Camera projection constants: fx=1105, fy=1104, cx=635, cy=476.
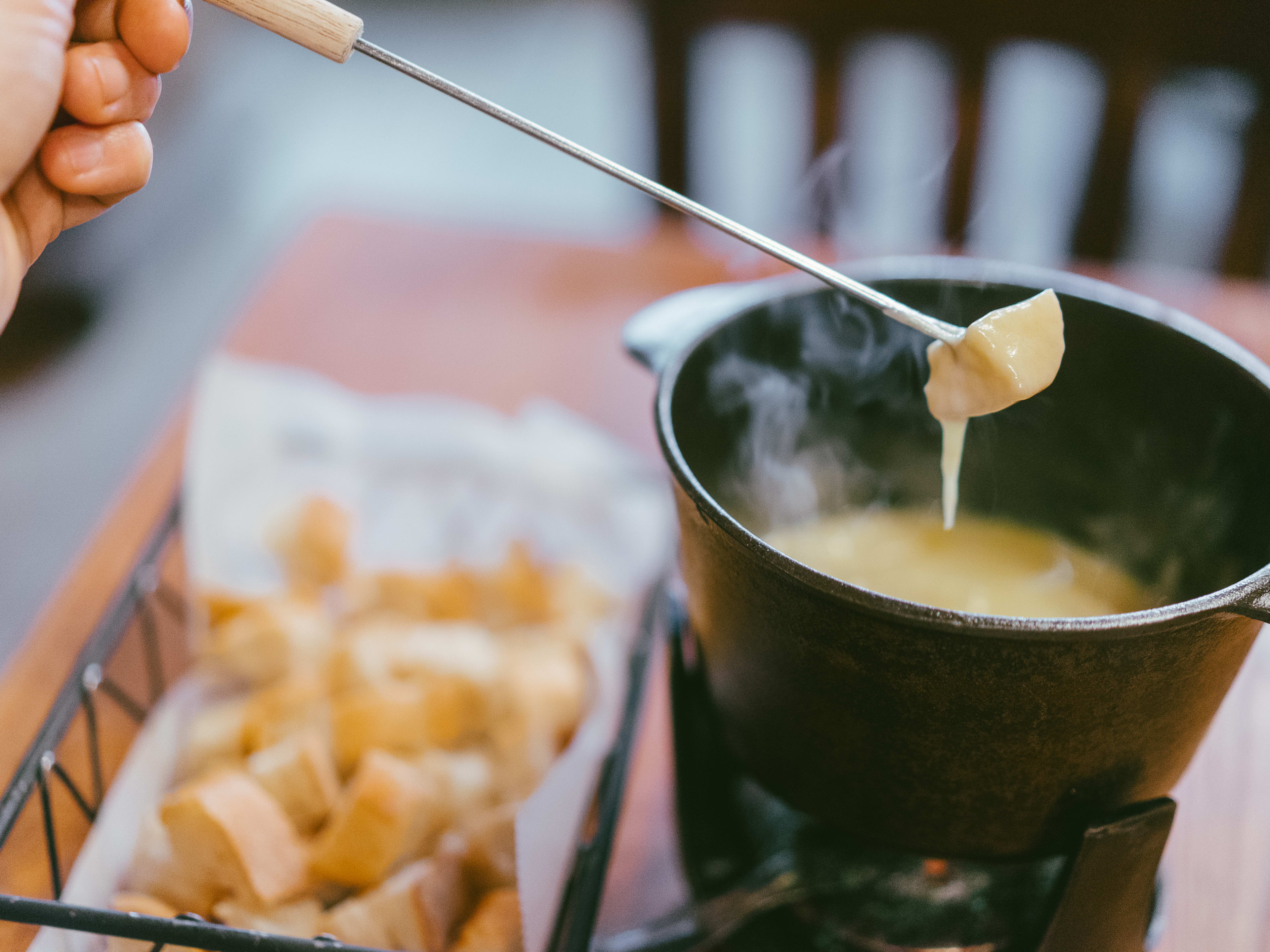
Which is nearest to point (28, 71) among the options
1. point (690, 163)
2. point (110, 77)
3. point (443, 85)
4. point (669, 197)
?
point (110, 77)

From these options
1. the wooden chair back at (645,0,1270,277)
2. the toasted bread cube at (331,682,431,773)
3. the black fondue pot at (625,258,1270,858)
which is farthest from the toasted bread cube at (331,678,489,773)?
the wooden chair back at (645,0,1270,277)

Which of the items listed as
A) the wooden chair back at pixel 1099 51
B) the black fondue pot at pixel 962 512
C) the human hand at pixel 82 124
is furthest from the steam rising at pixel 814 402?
the wooden chair back at pixel 1099 51

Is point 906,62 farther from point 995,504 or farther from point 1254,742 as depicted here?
point 1254,742

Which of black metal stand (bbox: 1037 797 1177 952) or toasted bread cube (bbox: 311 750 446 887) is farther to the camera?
toasted bread cube (bbox: 311 750 446 887)

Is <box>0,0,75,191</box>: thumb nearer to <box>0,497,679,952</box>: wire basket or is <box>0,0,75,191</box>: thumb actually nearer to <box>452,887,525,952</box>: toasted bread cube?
<box>0,497,679,952</box>: wire basket

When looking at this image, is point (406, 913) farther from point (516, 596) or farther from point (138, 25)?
point (138, 25)

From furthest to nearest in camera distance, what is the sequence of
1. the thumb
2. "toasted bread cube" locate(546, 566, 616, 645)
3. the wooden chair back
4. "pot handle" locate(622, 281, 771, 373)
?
1. the wooden chair back
2. "toasted bread cube" locate(546, 566, 616, 645)
3. "pot handle" locate(622, 281, 771, 373)
4. the thumb
